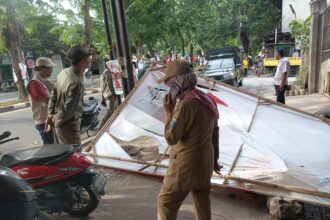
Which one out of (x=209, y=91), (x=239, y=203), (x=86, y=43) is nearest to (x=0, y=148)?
(x=209, y=91)

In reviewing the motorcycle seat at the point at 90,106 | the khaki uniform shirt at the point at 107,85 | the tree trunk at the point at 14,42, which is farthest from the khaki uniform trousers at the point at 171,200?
the tree trunk at the point at 14,42

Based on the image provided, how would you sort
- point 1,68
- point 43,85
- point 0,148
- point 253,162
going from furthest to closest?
point 1,68, point 0,148, point 43,85, point 253,162

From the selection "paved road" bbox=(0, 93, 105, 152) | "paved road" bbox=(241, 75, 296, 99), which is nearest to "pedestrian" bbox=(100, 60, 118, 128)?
"paved road" bbox=(0, 93, 105, 152)

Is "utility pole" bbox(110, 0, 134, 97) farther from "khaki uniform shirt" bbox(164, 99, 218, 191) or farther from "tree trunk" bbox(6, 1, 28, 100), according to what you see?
"tree trunk" bbox(6, 1, 28, 100)

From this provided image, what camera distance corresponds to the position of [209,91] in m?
5.41

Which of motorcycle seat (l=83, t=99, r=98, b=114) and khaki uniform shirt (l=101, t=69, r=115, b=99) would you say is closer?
motorcycle seat (l=83, t=99, r=98, b=114)

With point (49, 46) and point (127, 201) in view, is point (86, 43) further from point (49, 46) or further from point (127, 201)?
point (49, 46)

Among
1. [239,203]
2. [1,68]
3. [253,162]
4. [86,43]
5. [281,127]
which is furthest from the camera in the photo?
[1,68]

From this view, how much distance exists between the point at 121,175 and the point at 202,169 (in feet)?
7.96

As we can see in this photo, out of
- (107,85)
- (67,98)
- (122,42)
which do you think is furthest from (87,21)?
(67,98)

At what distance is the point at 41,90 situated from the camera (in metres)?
4.46

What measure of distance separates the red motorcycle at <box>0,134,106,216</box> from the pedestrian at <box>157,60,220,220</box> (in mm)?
1118

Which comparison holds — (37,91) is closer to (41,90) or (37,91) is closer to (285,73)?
(41,90)

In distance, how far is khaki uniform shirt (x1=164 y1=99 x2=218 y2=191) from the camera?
2.37 m
